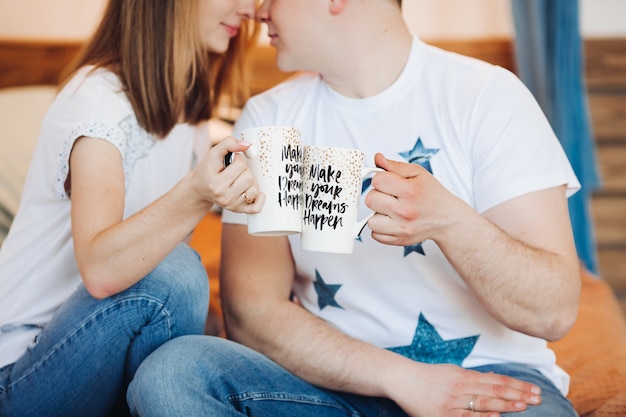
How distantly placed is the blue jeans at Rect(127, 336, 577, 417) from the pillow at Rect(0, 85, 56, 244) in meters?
1.06

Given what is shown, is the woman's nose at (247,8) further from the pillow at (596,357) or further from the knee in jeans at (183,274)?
the pillow at (596,357)

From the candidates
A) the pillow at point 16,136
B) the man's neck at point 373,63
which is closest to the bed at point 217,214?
the pillow at point 16,136

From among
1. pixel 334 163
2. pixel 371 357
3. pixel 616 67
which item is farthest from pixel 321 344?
pixel 616 67

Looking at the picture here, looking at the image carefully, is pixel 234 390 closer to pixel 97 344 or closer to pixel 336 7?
pixel 97 344

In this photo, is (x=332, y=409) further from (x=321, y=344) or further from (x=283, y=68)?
(x=283, y=68)

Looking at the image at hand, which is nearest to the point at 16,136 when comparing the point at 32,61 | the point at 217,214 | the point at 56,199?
the point at 32,61

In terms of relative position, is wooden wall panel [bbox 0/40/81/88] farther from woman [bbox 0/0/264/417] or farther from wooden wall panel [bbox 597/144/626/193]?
wooden wall panel [bbox 597/144/626/193]

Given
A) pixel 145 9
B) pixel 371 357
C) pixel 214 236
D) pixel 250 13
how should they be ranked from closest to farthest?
pixel 371 357 < pixel 145 9 < pixel 250 13 < pixel 214 236

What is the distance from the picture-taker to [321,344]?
115 cm

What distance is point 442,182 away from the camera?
1.16 meters

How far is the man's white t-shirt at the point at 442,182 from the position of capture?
113 cm

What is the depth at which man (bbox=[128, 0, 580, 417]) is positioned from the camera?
3.32ft

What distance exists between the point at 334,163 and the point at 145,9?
0.55 meters

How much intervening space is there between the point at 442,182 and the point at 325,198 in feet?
1.10
